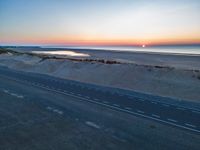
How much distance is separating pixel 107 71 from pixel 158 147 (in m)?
22.1

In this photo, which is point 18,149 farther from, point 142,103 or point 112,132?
point 142,103

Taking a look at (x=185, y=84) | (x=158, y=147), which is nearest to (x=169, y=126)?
(x=158, y=147)

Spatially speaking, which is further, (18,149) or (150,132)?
(150,132)

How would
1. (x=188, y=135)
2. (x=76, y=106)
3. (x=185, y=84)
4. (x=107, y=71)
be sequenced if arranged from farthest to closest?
(x=107, y=71)
(x=185, y=84)
(x=76, y=106)
(x=188, y=135)

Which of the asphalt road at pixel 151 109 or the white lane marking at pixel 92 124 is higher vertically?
the white lane marking at pixel 92 124

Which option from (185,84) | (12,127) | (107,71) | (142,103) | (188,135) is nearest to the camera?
(188,135)

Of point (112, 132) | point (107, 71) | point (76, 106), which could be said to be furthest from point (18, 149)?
point (107, 71)

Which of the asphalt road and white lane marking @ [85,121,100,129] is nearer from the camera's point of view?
white lane marking @ [85,121,100,129]

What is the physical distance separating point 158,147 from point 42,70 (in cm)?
3205

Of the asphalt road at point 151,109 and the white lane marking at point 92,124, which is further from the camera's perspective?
the asphalt road at point 151,109

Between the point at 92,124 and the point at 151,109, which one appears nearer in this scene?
the point at 92,124

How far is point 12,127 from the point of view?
10.9 meters

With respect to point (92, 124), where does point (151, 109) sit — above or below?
below

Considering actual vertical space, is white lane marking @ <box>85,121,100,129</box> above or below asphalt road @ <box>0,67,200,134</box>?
above
